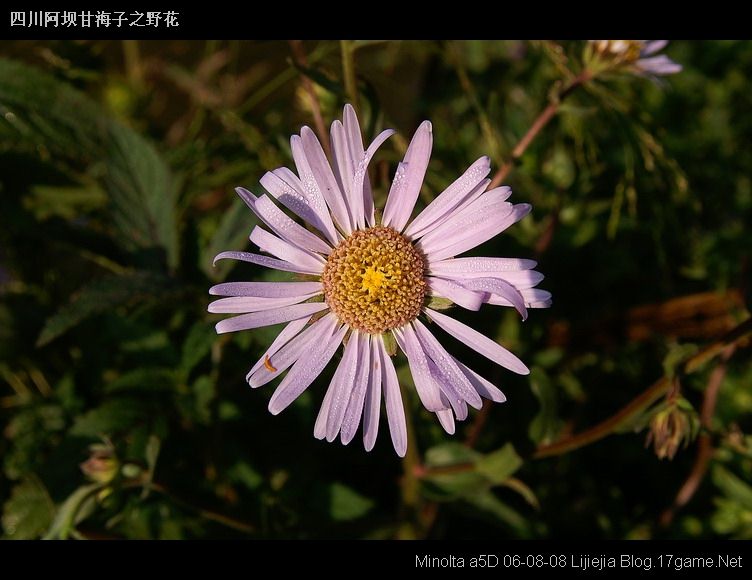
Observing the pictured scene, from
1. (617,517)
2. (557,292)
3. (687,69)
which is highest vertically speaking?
(687,69)

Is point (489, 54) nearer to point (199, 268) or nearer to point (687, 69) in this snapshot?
point (687, 69)

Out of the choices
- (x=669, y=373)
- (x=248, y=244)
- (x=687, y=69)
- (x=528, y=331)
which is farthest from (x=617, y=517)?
(x=687, y=69)

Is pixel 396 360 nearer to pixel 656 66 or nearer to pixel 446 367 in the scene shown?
pixel 446 367

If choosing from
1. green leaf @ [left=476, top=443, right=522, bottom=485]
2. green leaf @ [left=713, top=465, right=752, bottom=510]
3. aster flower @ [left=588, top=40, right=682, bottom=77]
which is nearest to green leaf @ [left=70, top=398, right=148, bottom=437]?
green leaf @ [left=476, top=443, right=522, bottom=485]

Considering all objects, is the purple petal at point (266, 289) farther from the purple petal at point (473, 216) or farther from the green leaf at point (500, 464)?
the green leaf at point (500, 464)

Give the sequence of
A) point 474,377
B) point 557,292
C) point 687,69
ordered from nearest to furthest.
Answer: point 474,377
point 557,292
point 687,69

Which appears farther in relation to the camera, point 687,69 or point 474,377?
point 687,69
